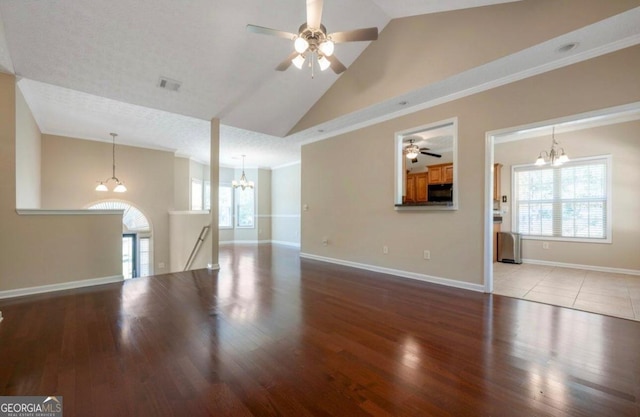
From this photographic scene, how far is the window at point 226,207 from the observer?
9.98m

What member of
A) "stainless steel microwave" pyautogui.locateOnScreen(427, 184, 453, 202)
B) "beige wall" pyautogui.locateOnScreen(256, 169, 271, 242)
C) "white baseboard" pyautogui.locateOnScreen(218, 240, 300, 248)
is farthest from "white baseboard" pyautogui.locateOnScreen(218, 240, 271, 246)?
"stainless steel microwave" pyautogui.locateOnScreen(427, 184, 453, 202)

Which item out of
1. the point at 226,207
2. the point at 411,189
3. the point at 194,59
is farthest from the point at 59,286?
the point at 411,189

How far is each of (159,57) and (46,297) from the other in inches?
136

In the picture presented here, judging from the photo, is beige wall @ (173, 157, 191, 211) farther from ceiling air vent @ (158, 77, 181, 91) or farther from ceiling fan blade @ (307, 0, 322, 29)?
ceiling fan blade @ (307, 0, 322, 29)

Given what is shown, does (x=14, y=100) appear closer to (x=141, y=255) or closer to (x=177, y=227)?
(x=177, y=227)

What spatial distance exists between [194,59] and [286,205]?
20.5 ft

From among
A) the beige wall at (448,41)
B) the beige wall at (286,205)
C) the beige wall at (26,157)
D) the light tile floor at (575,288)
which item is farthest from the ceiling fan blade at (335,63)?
the beige wall at (286,205)

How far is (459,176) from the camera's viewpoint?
393 cm

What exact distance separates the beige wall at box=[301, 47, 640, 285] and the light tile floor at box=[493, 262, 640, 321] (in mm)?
780

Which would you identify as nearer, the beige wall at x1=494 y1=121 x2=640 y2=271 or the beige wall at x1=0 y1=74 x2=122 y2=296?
the beige wall at x1=0 y1=74 x2=122 y2=296

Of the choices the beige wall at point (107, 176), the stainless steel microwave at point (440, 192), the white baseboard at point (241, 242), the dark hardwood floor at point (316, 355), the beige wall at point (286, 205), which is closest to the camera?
the dark hardwood floor at point (316, 355)

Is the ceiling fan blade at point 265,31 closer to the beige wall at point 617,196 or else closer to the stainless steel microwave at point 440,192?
the stainless steel microwave at point 440,192

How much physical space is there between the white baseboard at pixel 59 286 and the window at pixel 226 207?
19.1ft

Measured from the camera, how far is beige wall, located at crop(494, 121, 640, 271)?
4.67 m
